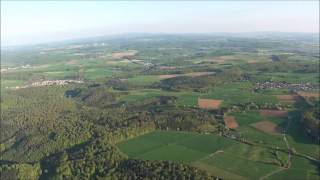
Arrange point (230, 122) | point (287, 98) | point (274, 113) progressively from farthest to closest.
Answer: point (287, 98), point (274, 113), point (230, 122)

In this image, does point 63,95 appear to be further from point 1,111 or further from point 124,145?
point 124,145

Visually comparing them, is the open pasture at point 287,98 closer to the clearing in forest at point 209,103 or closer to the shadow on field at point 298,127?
the shadow on field at point 298,127

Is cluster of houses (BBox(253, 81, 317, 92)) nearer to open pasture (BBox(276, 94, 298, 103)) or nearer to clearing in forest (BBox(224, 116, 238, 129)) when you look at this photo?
open pasture (BBox(276, 94, 298, 103))

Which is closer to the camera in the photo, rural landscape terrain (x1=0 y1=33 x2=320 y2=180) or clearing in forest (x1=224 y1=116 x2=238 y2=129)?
rural landscape terrain (x1=0 y1=33 x2=320 y2=180)

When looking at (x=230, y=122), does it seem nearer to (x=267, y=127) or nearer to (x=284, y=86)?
(x=267, y=127)

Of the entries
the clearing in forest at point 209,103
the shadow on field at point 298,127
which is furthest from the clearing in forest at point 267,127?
the clearing in forest at point 209,103

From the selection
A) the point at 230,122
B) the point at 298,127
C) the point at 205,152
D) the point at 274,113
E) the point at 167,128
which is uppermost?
the point at 274,113

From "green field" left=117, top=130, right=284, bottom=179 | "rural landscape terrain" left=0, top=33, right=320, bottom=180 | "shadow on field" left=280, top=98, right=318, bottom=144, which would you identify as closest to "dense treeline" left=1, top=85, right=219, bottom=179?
"rural landscape terrain" left=0, top=33, right=320, bottom=180

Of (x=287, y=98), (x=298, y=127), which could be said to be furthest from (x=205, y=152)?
(x=287, y=98)
